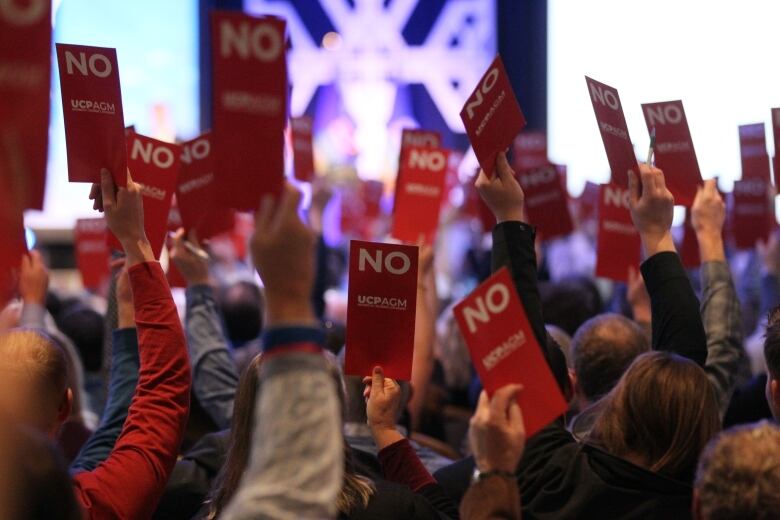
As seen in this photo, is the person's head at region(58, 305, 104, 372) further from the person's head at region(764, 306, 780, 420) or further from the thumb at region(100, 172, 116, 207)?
the person's head at region(764, 306, 780, 420)

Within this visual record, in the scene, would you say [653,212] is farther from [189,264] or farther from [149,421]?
[189,264]

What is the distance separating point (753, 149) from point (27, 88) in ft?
10.0

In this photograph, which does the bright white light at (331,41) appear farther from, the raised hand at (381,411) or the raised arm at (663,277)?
the raised hand at (381,411)

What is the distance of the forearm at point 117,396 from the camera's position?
7.91 feet

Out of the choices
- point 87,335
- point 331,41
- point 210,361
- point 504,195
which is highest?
point 331,41

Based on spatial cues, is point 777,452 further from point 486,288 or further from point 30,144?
point 30,144

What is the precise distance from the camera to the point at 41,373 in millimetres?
2195

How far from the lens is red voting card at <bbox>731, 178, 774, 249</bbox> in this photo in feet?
14.9

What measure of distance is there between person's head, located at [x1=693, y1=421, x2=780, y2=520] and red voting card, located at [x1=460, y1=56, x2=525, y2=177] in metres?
0.99

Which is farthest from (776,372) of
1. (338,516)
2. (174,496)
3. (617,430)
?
(174,496)

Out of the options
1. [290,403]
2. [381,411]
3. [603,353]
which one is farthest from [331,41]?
[290,403]

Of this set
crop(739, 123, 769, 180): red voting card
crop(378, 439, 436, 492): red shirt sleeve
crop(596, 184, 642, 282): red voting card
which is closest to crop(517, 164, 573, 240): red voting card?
crop(596, 184, 642, 282): red voting card

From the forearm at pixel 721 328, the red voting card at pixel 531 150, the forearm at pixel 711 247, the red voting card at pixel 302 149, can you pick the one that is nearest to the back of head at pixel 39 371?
the forearm at pixel 721 328

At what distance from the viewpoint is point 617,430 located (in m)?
2.11
